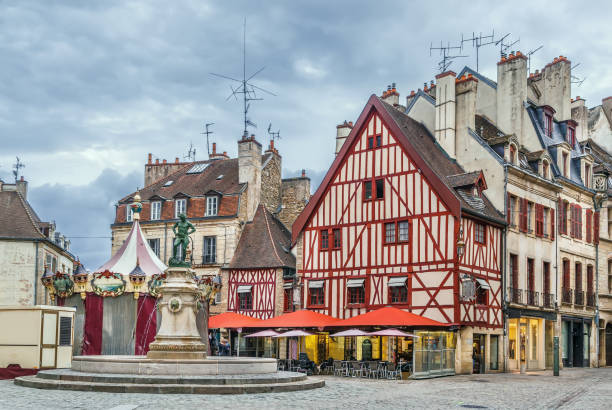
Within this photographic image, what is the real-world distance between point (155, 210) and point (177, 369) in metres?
22.4

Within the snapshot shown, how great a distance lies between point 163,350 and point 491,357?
14850mm

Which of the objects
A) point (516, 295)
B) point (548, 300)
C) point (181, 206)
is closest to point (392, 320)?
point (516, 295)

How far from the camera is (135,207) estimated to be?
25391 millimetres

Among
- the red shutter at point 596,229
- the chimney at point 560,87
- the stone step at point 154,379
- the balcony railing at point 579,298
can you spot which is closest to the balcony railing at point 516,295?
the balcony railing at point 579,298

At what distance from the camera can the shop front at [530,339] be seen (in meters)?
29.1

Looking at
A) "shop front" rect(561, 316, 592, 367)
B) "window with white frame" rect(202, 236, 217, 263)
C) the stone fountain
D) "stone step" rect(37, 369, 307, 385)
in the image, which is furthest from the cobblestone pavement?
"window with white frame" rect(202, 236, 217, 263)

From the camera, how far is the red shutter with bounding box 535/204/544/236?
3100cm

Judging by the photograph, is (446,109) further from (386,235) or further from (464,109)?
(386,235)

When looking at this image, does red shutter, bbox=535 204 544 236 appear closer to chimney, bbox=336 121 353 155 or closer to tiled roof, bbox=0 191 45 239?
chimney, bbox=336 121 353 155

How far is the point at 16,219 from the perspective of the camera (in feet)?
119

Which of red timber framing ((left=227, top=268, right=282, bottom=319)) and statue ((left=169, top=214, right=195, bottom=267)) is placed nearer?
statue ((left=169, top=214, right=195, bottom=267))

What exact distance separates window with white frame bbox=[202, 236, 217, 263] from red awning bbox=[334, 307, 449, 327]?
1164 centimetres

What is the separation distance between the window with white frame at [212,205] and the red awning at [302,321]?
9837 millimetres

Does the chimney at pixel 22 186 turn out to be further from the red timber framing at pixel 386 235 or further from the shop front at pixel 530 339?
the shop front at pixel 530 339
